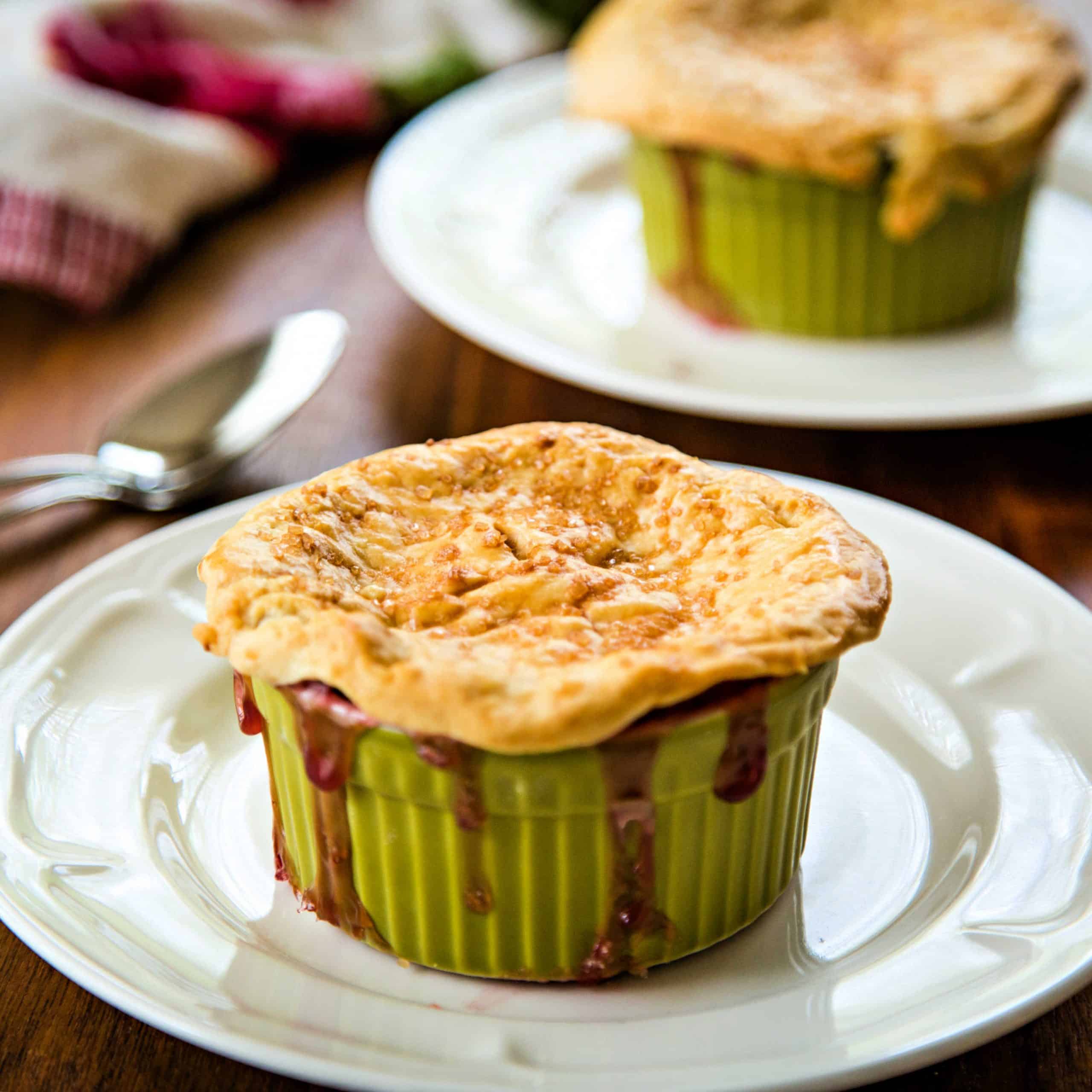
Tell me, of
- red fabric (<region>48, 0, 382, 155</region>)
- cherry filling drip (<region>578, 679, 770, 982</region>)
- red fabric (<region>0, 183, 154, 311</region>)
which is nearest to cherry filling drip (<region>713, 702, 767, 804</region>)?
cherry filling drip (<region>578, 679, 770, 982</region>)

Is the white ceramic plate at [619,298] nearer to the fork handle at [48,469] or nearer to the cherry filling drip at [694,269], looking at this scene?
the cherry filling drip at [694,269]

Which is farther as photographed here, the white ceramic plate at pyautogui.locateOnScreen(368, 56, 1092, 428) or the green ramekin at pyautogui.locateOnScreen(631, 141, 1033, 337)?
the green ramekin at pyautogui.locateOnScreen(631, 141, 1033, 337)

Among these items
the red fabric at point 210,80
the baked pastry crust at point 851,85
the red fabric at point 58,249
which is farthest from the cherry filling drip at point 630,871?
the red fabric at point 210,80

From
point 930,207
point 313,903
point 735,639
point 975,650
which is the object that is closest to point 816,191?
point 930,207

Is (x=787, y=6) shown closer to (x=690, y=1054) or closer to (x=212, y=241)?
(x=212, y=241)

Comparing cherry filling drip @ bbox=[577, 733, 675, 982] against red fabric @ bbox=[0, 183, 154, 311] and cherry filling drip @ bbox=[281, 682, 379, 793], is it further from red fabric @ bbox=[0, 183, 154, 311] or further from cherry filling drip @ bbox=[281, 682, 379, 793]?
red fabric @ bbox=[0, 183, 154, 311]
